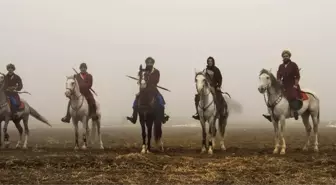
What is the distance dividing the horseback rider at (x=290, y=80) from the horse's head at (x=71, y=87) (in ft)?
25.1

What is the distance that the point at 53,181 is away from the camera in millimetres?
9961

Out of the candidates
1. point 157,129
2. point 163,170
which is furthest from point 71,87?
point 163,170

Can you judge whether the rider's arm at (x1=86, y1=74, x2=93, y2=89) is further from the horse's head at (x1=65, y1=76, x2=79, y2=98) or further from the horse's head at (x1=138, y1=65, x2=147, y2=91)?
the horse's head at (x1=138, y1=65, x2=147, y2=91)

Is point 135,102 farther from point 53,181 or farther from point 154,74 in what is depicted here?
point 53,181

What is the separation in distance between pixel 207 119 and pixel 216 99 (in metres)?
0.90

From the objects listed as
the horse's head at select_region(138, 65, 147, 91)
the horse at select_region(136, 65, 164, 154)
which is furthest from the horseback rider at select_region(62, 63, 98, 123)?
the horse's head at select_region(138, 65, 147, 91)

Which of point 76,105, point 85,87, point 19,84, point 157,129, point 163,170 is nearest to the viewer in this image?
point 163,170

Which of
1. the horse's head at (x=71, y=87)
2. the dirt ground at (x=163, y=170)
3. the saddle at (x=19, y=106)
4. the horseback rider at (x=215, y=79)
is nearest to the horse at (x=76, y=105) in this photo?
the horse's head at (x=71, y=87)

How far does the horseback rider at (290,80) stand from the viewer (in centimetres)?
1574

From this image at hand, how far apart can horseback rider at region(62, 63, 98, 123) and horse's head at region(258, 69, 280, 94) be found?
23.5 ft

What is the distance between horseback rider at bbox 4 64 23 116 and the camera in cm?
1825

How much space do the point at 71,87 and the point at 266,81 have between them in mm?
7450

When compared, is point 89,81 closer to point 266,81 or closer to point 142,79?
point 142,79

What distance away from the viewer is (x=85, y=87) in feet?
58.8
